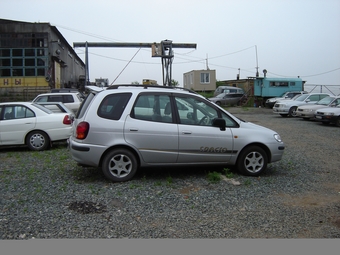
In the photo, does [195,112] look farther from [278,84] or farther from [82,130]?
[278,84]

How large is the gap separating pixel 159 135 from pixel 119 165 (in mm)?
867

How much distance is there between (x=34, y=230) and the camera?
14.3ft

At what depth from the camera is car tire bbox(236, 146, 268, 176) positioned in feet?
22.6

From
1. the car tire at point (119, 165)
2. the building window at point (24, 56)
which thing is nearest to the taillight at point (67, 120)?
the car tire at point (119, 165)

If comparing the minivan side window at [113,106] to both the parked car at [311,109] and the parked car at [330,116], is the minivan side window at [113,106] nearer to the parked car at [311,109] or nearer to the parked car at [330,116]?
the parked car at [330,116]

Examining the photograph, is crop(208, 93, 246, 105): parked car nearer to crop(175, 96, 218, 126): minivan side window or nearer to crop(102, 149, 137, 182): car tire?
crop(175, 96, 218, 126): minivan side window

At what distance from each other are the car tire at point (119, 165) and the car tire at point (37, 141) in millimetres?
4389

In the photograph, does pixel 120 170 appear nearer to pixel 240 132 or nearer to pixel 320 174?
pixel 240 132

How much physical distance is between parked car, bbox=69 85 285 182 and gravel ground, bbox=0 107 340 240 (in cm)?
35

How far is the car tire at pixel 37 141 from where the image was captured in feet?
32.8

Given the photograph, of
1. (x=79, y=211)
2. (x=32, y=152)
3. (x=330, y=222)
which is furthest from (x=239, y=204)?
(x=32, y=152)

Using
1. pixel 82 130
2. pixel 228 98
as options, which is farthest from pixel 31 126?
pixel 228 98

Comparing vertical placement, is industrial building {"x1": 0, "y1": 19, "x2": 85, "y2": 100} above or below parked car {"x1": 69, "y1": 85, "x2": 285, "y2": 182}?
above

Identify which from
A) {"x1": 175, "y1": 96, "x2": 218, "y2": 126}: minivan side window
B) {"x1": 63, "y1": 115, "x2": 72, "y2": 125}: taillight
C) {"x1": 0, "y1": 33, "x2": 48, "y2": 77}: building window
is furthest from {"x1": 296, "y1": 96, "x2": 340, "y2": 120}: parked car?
{"x1": 0, "y1": 33, "x2": 48, "y2": 77}: building window
